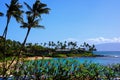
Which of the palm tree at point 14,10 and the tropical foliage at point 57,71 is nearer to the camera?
the tropical foliage at point 57,71

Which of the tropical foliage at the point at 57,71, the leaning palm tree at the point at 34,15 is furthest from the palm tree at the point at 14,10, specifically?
the tropical foliage at the point at 57,71

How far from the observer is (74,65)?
20047mm

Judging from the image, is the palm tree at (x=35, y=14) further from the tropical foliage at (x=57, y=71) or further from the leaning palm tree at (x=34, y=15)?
the tropical foliage at (x=57, y=71)

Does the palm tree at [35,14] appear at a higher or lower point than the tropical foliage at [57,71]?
higher

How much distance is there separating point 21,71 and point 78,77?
3457 mm

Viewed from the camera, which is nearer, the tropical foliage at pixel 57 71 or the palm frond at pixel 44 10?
the tropical foliage at pixel 57 71

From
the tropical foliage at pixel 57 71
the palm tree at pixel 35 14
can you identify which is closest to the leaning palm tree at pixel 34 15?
the palm tree at pixel 35 14

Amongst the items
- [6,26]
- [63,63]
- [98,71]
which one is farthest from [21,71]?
[6,26]

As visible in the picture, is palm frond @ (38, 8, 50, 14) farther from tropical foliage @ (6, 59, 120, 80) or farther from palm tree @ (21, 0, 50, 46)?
tropical foliage @ (6, 59, 120, 80)

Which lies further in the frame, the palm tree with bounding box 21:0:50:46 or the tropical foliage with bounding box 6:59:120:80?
the palm tree with bounding box 21:0:50:46

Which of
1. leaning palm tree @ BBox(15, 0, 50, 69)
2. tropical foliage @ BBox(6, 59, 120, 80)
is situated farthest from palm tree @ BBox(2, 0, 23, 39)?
tropical foliage @ BBox(6, 59, 120, 80)

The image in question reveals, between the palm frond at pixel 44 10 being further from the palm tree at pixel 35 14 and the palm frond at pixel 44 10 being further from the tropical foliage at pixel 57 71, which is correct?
the tropical foliage at pixel 57 71

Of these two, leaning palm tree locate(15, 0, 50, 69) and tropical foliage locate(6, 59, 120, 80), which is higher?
leaning palm tree locate(15, 0, 50, 69)

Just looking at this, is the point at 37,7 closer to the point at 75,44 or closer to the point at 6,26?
the point at 6,26
